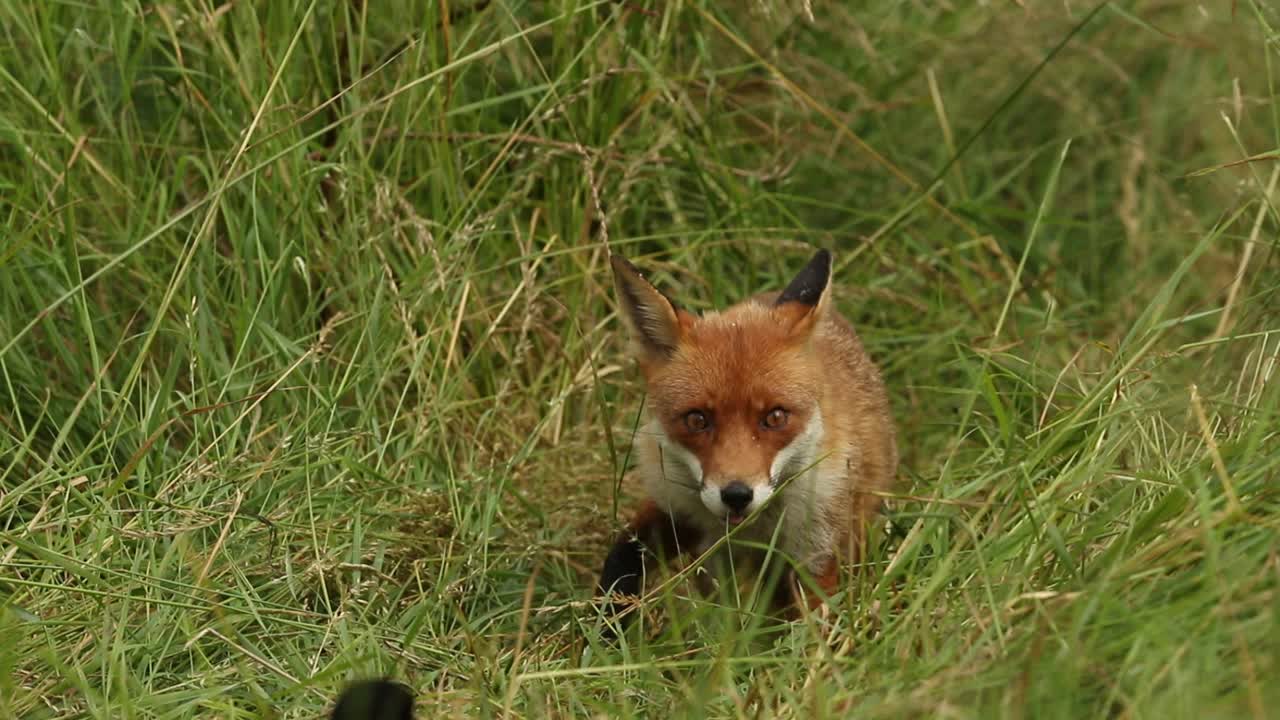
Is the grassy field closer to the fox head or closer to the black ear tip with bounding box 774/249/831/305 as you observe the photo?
the fox head

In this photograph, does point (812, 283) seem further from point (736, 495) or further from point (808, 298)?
point (736, 495)

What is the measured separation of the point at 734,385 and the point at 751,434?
14 cm

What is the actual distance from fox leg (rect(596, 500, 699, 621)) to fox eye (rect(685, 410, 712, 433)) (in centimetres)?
29

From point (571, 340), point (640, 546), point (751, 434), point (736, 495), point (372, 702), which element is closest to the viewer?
point (372, 702)

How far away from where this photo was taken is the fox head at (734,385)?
377 cm

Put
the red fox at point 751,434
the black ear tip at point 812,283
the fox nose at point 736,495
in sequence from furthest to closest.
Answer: the black ear tip at point 812,283
the red fox at point 751,434
the fox nose at point 736,495

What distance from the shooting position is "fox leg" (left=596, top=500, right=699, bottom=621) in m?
4.06

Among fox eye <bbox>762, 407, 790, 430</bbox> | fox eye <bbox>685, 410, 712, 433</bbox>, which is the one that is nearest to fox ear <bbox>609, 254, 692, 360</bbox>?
fox eye <bbox>685, 410, 712, 433</bbox>

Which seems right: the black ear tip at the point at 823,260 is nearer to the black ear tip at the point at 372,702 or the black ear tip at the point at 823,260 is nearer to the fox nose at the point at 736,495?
the fox nose at the point at 736,495

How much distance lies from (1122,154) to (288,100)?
362 cm

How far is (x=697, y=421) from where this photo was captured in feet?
12.9

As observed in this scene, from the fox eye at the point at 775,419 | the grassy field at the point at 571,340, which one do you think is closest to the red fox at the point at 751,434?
the fox eye at the point at 775,419

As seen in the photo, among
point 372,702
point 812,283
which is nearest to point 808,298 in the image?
point 812,283

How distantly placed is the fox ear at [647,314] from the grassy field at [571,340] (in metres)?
0.32
